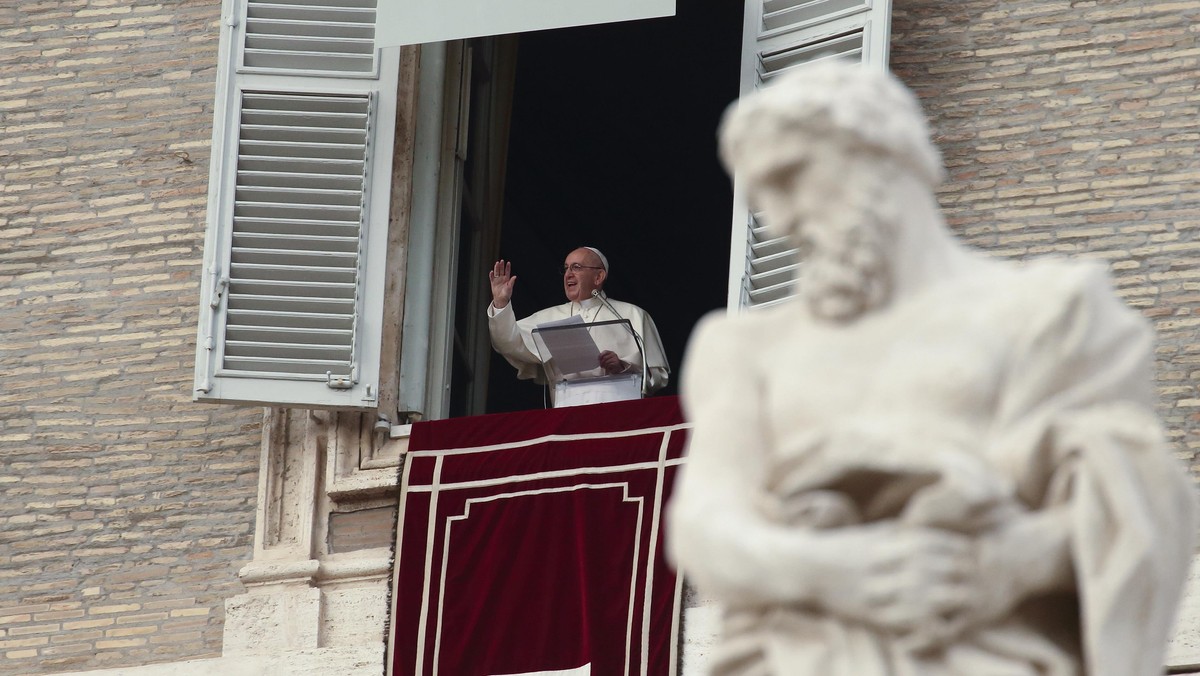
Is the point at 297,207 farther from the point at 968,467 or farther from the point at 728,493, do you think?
the point at 968,467

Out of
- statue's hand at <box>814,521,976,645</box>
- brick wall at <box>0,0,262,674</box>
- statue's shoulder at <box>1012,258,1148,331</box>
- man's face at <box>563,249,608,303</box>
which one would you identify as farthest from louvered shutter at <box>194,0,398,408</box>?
statue's hand at <box>814,521,976,645</box>

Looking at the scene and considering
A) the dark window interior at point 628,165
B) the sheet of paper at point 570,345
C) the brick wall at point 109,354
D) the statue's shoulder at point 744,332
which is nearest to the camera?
the statue's shoulder at point 744,332

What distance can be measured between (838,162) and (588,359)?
7298mm

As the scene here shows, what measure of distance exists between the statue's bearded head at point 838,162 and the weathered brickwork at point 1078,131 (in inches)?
245

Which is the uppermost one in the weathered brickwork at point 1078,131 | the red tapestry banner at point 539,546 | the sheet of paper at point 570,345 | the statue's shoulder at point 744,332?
the weathered brickwork at point 1078,131

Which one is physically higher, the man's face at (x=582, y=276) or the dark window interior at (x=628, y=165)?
the dark window interior at (x=628, y=165)

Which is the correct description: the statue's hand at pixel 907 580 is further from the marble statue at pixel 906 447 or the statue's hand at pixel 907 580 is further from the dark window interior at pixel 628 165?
the dark window interior at pixel 628 165

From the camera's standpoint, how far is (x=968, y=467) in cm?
361

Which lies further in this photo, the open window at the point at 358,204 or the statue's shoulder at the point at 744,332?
the open window at the point at 358,204

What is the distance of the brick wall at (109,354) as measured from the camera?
10.8m

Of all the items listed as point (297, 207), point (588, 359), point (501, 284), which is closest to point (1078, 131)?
point (588, 359)

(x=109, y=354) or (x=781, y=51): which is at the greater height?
(x=781, y=51)

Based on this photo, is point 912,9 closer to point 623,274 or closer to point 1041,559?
point 623,274

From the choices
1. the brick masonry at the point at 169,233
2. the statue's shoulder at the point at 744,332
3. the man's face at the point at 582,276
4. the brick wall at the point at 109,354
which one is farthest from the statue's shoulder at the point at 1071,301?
the man's face at the point at 582,276
